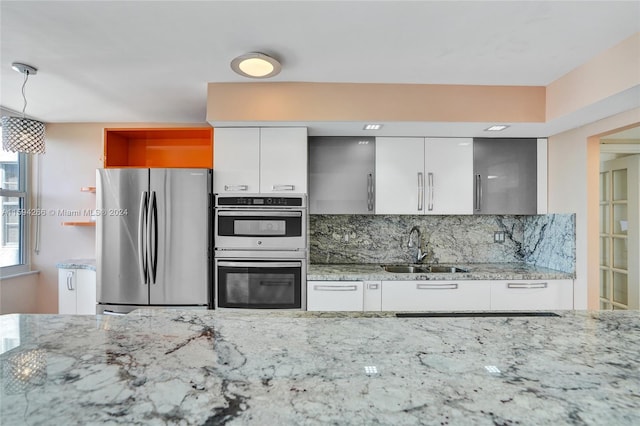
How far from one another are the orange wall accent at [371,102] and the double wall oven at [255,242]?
694 millimetres

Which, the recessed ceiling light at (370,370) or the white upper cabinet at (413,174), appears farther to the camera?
the white upper cabinet at (413,174)

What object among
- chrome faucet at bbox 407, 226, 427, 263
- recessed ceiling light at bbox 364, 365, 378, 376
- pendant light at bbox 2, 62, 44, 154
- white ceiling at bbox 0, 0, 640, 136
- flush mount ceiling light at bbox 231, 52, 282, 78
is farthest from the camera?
chrome faucet at bbox 407, 226, 427, 263

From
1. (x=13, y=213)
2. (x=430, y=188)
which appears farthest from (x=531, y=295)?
(x=13, y=213)

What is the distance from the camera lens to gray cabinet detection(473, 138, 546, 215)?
10.0ft

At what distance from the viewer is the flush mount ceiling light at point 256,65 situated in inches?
79.0

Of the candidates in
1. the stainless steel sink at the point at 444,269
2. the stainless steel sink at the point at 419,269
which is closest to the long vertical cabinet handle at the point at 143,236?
the stainless steel sink at the point at 419,269

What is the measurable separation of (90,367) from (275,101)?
2121mm

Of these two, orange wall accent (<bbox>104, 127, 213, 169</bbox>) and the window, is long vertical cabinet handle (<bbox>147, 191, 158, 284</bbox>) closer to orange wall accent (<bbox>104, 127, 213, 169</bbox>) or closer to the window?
orange wall accent (<bbox>104, 127, 213, 169</bbox>)

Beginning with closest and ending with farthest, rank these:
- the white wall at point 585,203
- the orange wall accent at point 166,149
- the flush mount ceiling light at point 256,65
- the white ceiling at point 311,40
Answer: the white ceiling at point 311,40 < the flush mount ceiling light at point 256,65 < the white wall at point 585,203 < the orange wall accent at point 166,149

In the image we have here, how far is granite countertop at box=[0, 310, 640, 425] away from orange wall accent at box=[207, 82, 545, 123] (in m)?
1.75

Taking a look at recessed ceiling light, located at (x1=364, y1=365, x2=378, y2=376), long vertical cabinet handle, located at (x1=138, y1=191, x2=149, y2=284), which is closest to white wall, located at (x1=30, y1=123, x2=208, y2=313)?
long vertical cabinet handle, located at (x1=138, y1=191, x2=149, y2=284)

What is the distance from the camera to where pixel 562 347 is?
96 centimetres

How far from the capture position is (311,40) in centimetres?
190

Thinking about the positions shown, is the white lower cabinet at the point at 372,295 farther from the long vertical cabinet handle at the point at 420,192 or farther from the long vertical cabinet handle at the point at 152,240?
the long vertical cabinet handle at the point at 152,240
